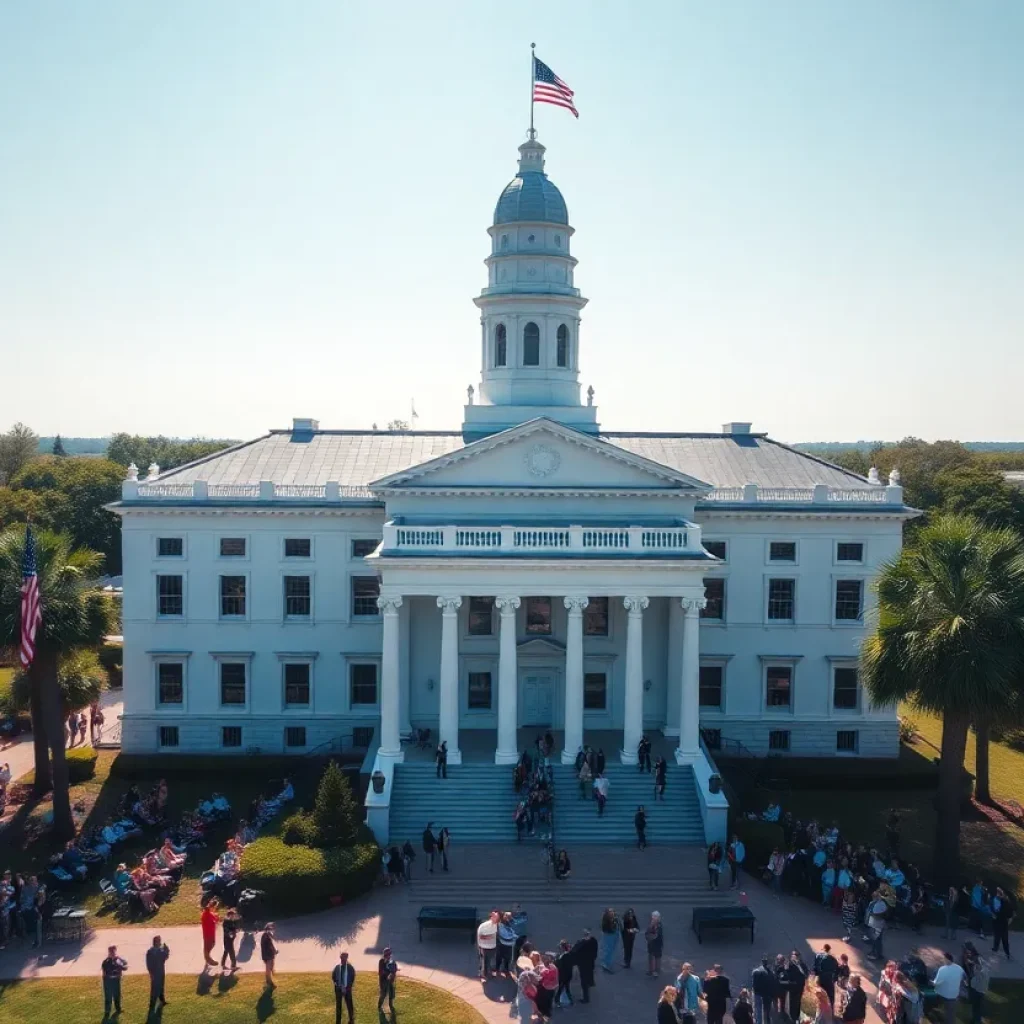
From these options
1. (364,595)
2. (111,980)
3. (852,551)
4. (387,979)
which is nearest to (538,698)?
(364,595)

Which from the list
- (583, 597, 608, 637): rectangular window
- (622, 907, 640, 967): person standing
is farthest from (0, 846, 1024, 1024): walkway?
(583, 597, 608, 637): rectangular window

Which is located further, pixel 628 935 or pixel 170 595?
pixel 170 595

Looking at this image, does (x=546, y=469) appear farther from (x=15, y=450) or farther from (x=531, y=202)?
(x=15, y=450)

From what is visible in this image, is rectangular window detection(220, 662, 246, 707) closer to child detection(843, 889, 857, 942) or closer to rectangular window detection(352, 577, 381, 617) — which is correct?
rectangular window detection(352, 577, 381, 617)

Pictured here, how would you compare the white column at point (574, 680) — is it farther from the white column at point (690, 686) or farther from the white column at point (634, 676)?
the white column at point (690, 686)

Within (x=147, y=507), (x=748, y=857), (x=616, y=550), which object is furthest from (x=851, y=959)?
(x=147, y=507)

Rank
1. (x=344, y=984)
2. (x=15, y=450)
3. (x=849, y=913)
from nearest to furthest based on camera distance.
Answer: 1. (x=344, y=984)
2. (x=849, y=913)
3. (x=15, y=450)

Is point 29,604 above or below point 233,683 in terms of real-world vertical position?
above
